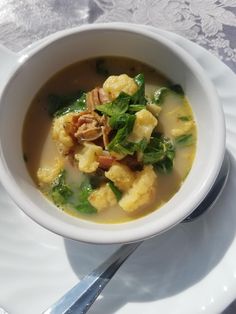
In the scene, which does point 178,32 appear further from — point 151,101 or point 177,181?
point 177,181

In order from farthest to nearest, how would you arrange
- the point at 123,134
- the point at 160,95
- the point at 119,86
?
the point at 160,95 → the point at 119,86 → the point at 123,134

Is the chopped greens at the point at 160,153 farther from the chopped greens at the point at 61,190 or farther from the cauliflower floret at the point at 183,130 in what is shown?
the chopped greens at the point at 61,190

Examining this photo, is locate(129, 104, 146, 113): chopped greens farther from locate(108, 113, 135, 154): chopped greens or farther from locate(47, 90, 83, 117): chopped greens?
locate(47, 90, 83, 117): chopped greens

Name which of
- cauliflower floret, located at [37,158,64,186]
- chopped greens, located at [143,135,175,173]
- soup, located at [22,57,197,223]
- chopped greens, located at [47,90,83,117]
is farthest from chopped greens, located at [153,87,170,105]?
cauliflower floret, located at [37,158,64,186]

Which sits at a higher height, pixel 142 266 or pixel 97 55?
pixel 97 55

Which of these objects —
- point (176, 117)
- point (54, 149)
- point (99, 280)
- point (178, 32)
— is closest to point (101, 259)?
point (99, 280)

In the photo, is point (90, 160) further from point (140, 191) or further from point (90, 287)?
point (90, 287)

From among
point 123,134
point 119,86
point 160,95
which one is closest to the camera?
point 123,134

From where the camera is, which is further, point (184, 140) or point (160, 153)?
point (184, 140)

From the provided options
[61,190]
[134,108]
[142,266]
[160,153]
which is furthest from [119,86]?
[142,266]
